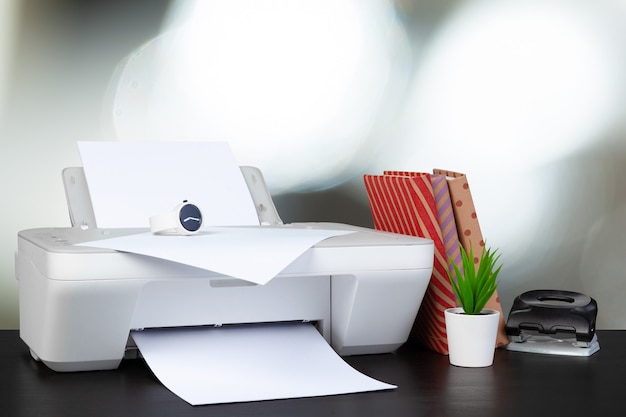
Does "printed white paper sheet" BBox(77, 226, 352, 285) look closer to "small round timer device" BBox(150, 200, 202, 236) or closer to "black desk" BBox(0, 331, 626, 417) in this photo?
"small round timer device" BBox(150, 200, 202, 236)

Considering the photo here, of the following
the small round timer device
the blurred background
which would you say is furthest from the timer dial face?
the blurred background

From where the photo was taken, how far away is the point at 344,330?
138 cm

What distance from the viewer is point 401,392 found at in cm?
120

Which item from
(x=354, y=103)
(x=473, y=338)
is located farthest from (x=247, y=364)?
(x=354, y=103)

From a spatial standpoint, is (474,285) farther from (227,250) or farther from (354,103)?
(354,103)

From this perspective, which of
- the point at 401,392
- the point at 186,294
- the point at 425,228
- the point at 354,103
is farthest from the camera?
the point at 354,103

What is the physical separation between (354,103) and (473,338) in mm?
1080

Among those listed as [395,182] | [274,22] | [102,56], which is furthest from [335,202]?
[395,182]

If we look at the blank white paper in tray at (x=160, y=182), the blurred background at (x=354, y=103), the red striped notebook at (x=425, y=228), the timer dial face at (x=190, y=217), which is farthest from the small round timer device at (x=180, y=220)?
the blurred background at (x=354, y=103)

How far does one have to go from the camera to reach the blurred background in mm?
2211

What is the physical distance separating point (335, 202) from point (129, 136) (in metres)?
0.53

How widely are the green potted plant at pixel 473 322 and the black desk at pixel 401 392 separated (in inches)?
0.9

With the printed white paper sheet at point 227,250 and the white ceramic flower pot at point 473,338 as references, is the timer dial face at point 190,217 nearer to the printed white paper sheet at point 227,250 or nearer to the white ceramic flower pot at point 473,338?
the printed white paper sheet at point 227,250

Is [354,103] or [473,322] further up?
[354,103]
